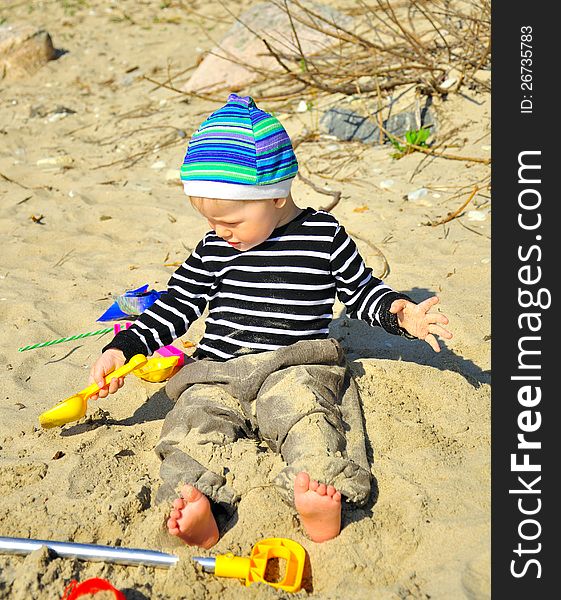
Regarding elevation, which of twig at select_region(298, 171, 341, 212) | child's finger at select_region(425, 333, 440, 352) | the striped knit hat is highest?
the striped knit hat

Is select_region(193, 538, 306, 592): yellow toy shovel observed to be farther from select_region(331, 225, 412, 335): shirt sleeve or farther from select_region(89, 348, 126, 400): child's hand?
select_region(331, 225, 412, 335): shirt sleeve

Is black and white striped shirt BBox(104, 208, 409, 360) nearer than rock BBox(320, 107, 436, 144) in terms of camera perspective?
Yes

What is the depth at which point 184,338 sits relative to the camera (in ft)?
11.5

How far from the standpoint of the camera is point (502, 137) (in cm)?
288

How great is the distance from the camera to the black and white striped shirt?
→ 2631 millimetres

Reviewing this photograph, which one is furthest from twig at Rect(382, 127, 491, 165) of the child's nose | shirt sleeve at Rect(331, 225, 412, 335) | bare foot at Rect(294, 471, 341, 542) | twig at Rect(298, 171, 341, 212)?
bare foot at Rect(294, 471, 341, 542)

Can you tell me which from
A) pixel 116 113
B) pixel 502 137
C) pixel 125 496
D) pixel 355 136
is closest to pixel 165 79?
pixel 116 113

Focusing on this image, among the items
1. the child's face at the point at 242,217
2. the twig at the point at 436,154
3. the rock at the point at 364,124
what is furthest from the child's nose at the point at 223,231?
the rock at the point at 364,124

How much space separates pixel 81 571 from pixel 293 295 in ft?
3.54

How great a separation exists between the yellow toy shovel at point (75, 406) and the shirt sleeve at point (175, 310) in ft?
0.25

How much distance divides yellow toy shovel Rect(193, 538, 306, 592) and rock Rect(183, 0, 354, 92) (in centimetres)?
494

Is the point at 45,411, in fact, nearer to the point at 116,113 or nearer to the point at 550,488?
the point at 550,488

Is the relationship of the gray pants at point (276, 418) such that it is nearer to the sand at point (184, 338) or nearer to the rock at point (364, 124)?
the sand at point (184, 338)

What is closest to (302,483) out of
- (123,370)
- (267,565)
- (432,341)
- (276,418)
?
(267,565)
